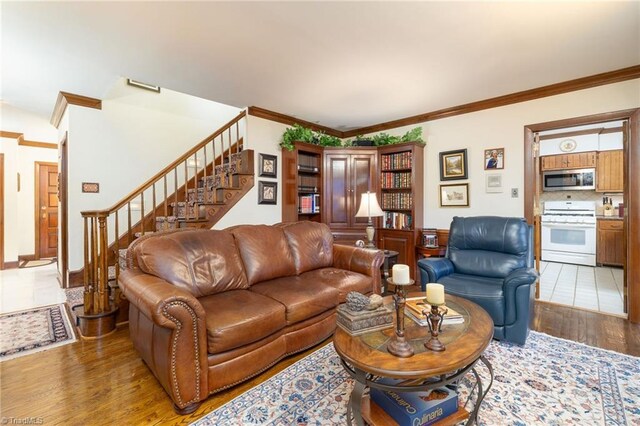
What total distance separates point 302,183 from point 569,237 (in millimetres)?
5340

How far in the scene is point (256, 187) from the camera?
13.3ft

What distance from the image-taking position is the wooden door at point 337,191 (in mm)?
4586

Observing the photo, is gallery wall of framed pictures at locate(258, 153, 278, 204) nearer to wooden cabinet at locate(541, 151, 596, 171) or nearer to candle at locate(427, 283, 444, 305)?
candle at locate(427, 283, 444, 305)

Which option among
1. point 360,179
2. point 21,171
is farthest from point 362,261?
point 21,171

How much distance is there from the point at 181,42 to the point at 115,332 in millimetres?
2651

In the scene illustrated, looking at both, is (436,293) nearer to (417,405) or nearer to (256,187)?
(417,405)

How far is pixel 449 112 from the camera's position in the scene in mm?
4098

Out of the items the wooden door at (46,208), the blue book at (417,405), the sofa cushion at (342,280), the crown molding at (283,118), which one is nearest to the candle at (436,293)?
the blue book at (417,405)

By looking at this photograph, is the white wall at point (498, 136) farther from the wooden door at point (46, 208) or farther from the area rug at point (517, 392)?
the wooden door at point (46, 208)

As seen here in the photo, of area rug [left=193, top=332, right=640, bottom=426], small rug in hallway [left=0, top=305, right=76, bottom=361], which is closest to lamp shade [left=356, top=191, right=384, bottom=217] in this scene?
area rug [left=193, top=332, right=640, bottom=426]

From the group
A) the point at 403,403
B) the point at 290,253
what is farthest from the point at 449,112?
the point at 403,403

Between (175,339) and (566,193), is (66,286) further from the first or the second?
(566,193)

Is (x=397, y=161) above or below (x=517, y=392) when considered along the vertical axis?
above

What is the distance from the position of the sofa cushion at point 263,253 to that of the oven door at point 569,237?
5820 mm
